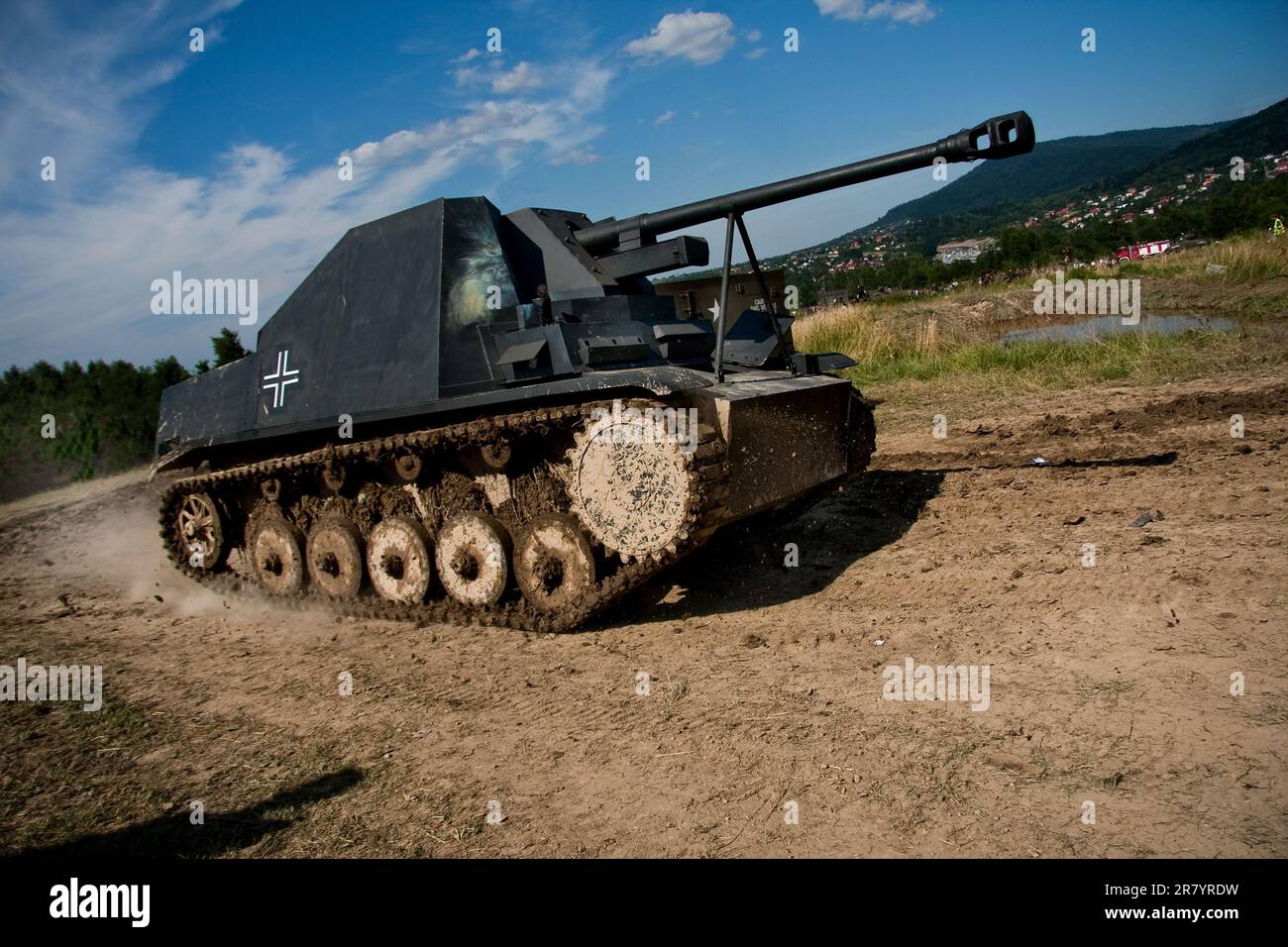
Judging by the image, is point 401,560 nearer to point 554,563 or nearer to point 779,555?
point 554,563

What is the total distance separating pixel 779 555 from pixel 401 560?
2959 millimetres

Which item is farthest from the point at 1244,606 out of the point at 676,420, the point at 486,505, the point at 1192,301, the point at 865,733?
the point at 1192,301

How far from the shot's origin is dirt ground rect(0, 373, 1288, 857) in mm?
3260

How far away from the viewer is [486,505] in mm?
6613

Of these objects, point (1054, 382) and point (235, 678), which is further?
point (1054, 382)

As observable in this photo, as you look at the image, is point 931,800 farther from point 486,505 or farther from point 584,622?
point 486,505

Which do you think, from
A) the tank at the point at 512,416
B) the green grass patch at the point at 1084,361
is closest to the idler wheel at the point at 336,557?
the tank at the point at 512,416

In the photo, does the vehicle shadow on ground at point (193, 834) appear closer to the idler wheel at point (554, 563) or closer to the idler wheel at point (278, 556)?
the idler wheel at point (554, 563)

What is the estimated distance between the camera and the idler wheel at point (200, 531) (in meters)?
8.41

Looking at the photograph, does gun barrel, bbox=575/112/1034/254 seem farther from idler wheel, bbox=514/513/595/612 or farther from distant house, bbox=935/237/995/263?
distant house, bbox=935/237/995/263

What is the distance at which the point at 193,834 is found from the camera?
3717 millimetres

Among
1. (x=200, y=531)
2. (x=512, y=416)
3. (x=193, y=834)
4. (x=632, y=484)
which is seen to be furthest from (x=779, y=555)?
(x=200, y=531)

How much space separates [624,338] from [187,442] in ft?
15.2

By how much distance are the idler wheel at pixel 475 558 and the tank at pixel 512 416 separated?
0.05 ft
